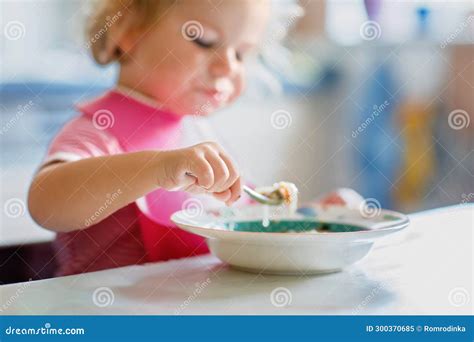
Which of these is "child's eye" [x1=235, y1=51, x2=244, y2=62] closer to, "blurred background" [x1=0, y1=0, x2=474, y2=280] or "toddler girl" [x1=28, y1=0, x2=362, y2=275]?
"toddler girl" [x1=28, y1=0, x2=362, y2=275]

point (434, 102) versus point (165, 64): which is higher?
point (434, 102)

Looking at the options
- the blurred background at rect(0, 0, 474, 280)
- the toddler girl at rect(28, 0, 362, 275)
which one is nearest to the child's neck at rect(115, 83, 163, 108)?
the toddler girl at rect(28, 0, 362, 275)

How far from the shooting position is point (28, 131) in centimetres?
203

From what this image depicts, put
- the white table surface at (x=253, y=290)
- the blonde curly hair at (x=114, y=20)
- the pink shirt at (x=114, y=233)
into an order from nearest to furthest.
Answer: the white table surface at (x=253, y=290)
the pink shirt at (x=114, y=233)
the blonde curly hair at (x=114, y=20)

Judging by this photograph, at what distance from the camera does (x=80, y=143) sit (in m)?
0.96

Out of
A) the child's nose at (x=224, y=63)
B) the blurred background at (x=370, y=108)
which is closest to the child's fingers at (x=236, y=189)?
the child's nose at (x=224, y=63)

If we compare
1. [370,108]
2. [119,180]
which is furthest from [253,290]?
[370,108]

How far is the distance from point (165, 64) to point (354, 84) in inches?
70.1

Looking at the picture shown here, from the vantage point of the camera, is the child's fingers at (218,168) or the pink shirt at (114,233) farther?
the pink shirt at (114,233)

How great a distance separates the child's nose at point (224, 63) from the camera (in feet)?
3.58

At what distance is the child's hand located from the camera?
0.66 metres

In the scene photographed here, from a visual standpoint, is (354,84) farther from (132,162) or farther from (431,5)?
(132,162)

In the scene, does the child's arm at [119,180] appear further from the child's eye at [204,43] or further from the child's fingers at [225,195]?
the child's eye at [204,43]

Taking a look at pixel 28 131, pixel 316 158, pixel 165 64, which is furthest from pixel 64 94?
pixel 316 158
